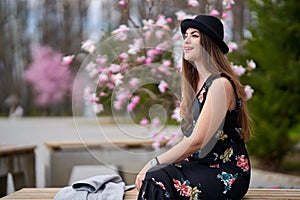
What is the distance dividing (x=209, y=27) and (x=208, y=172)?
510mm

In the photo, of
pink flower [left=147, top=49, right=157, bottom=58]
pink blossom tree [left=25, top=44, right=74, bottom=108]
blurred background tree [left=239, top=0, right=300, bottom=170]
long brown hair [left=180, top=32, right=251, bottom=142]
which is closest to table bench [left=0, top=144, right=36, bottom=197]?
pink flower [left=147, top=49, right=157, bottom=58]

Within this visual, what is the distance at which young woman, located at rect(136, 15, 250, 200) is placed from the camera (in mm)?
1935

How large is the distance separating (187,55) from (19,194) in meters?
0.92

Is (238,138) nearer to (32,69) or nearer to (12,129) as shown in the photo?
(12,129)

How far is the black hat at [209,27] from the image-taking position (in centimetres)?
201

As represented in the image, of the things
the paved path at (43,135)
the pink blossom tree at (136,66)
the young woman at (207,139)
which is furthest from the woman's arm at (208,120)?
the paved path at (43,135)

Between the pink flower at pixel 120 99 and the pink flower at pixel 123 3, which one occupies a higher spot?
the pink flower at pixel 123 3

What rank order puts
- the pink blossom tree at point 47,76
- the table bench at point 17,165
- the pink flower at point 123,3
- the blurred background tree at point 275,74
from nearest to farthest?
1. the pink flower at point 123,3
2. the table bench at point 17,165
3. the blurred background tree at point 275,74
4. the pink blossom tree at point 47,76

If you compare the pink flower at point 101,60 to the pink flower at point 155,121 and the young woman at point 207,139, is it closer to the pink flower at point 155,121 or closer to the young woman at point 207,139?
the pink flower at point 155,121

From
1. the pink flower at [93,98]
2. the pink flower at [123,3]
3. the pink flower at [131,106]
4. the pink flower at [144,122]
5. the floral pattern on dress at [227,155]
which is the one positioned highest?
the pink flower at [123,3]

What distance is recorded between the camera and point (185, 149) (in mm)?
1953

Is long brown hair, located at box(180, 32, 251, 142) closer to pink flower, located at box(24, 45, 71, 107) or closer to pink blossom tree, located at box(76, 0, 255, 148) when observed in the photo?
pink blossom tree, located at box(76, 0, 255, 148)

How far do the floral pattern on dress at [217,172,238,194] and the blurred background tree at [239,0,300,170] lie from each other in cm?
344

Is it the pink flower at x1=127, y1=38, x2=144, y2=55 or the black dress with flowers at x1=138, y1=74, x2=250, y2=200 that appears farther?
the pink flower at x1=127, y1=38, x2=144, y2=55
